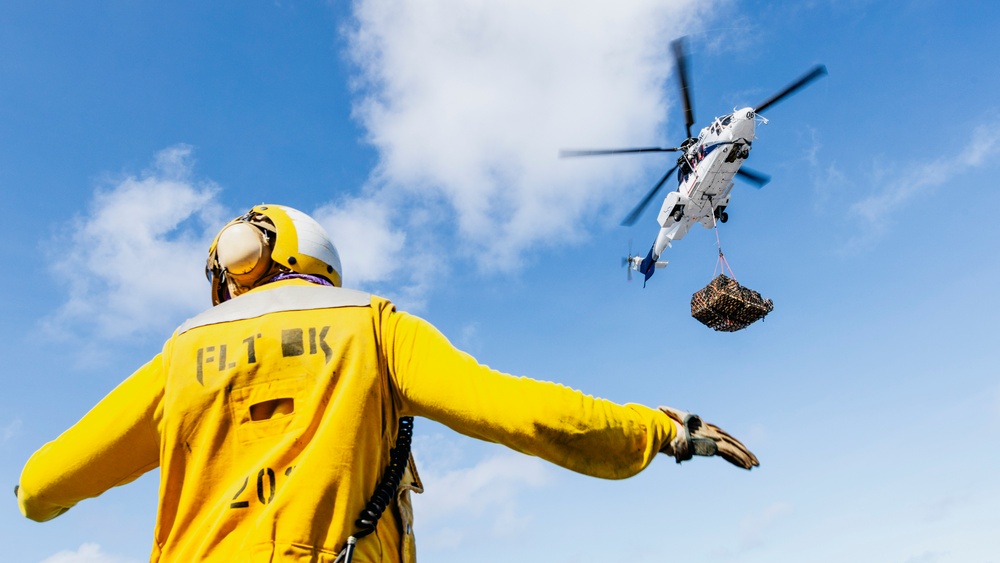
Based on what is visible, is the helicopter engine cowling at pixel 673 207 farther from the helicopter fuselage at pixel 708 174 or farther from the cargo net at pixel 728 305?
the cargo net at pixel 728 305

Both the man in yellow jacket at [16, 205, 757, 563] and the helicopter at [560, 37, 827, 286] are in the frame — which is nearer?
the man in yellow jacket at [16, 205, 757, 563]

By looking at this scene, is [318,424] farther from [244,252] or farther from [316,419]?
[244,252]

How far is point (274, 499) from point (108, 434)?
92 centimetres

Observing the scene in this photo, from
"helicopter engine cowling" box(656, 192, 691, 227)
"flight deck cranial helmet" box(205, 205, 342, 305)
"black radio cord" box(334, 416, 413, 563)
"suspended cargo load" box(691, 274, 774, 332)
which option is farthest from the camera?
"helicopter engine cowling" box(656, 192, 691, 227)

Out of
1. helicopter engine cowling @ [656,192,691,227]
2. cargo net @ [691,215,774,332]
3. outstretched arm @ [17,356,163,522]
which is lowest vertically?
outstretched arm @ [17,356,163,522]

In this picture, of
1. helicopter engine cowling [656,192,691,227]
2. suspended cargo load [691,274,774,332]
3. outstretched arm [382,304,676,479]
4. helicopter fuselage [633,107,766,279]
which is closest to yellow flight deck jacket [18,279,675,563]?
outstretched arm [382,304,676,479]

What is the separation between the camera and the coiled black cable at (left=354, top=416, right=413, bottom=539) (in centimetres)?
250

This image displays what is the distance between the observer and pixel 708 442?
2.58 m

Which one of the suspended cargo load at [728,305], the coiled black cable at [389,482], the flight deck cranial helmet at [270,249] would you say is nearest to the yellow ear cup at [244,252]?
the flight deck cranial helmet at [270,249]

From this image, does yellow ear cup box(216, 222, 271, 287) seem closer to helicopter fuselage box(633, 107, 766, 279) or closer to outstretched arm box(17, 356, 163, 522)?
outstretched arm box(17, 356, 163, 522)

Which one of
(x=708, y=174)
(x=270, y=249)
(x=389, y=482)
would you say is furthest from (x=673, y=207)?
(x=389, y=482)

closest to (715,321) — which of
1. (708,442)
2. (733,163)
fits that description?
(733,163)

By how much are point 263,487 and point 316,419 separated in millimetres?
277

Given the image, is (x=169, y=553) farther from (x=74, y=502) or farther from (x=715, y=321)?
(x=715, y=321)
